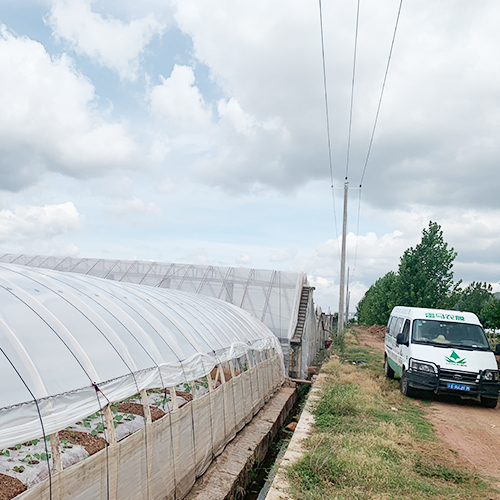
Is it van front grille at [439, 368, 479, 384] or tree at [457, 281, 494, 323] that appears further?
tree at [457, 281, 494, 323]

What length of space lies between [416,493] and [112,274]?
20.3m

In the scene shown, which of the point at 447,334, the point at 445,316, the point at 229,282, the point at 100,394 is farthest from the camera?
the point at 229,282

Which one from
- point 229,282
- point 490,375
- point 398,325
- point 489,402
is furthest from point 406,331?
point 229,282

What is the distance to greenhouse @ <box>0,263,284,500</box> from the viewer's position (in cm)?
418

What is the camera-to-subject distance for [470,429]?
10.2 meters

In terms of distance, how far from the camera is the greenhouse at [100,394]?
418cm

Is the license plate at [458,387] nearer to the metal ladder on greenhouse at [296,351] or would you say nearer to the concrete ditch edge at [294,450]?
the concrete ditch edge at [294,450]

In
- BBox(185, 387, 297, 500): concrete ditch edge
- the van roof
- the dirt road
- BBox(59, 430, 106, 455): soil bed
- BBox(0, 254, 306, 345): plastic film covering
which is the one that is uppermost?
BBox(0, 254, 306, 345): plastic film covering

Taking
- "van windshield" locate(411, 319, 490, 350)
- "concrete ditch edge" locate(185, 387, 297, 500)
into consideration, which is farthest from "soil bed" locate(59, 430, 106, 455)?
"van windshield" locate(411, 319, 490, 350)

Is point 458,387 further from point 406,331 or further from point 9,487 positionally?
point 9,487


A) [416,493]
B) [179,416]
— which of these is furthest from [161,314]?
[416,493]

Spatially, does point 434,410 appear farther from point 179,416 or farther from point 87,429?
point 87,429

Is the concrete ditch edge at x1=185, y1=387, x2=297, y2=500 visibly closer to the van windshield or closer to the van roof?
the van windshield

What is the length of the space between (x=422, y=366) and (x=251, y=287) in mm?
10065
